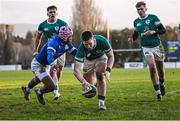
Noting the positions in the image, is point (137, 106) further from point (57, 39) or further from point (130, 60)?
point (130, 60)

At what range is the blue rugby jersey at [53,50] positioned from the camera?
33.1ft

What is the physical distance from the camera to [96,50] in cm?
1002

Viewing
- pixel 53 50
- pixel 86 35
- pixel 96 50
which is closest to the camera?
pixel 86 35

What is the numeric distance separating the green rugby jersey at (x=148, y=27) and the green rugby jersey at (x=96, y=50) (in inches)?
99.4

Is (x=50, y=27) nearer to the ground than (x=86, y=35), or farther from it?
farther from it

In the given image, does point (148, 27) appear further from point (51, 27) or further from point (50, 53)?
point (50, 53)

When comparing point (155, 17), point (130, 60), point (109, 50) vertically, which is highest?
point (155, 17)

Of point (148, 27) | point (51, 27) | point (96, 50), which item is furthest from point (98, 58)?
point (51, 27)

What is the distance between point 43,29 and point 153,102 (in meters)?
3.88

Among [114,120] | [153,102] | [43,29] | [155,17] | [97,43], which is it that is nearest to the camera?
[114,120]

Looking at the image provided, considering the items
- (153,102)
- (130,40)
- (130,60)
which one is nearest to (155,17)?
(130,40)

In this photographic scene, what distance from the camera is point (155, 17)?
1217 centimetres

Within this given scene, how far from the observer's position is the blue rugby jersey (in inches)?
397

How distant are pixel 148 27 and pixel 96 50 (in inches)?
107
